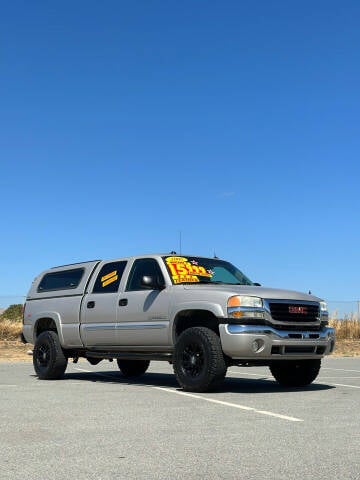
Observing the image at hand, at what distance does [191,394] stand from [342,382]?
3.59 m

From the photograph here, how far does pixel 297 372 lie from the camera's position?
11.2 metres

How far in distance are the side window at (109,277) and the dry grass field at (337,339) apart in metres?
9.94

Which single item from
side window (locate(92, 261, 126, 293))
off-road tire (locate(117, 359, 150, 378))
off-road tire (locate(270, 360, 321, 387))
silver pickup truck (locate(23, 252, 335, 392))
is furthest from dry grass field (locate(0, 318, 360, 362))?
off-road tire (locate(270, 360, 321, 387))

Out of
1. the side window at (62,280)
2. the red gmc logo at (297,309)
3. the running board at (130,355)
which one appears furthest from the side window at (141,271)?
the red gmc logo at (297,309)

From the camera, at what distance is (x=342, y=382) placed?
475 inches

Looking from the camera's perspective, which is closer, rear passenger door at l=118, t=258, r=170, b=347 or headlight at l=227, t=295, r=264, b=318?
headlight at l=227, t=295, r=264, b=318

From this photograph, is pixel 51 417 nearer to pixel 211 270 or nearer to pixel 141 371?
pixel 211 270

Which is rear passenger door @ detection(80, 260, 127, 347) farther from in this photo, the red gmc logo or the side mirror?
the red gmc logo

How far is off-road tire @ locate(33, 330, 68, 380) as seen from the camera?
1237 cm

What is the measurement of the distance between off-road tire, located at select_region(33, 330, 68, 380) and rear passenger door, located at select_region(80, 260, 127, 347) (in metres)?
0.66

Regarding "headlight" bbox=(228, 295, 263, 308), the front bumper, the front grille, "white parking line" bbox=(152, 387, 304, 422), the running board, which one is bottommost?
"white parking line" bbox=(152, 387, 304, 422)

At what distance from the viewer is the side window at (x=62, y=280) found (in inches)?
500

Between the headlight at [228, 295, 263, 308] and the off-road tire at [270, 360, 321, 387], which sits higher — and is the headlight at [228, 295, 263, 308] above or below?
above

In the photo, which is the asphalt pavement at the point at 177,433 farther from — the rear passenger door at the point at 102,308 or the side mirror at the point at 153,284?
the side mirror at the point at 153,284
